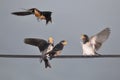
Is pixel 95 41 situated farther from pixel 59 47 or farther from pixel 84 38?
pixel 59 47

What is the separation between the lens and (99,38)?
8102 millimetres

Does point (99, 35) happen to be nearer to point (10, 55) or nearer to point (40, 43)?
point (40, 43)

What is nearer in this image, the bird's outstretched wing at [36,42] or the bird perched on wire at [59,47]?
the bird perched on wire at [59,47]

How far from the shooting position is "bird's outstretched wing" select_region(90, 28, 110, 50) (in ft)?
26.1

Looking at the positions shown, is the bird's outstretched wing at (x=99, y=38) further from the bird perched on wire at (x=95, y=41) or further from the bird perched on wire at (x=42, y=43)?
the bird perched on wire at (x=42, y=43)

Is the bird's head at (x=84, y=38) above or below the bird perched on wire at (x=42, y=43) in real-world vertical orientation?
below

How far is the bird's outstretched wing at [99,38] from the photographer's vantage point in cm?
795

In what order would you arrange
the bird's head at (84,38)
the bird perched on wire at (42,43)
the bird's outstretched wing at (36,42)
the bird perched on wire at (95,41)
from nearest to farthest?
the bird perched on wire at (42,43) < the bird's outstretched wing at (36,42) < the bird perched on wire at (95,41) < the bird's head at (84,38)

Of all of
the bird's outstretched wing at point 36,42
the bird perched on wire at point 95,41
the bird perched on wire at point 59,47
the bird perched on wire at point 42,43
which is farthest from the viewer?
the bird perched on wire at point 95,41

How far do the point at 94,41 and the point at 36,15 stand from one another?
4.65ft

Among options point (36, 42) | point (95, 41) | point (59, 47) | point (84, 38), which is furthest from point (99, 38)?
point (36, 42)

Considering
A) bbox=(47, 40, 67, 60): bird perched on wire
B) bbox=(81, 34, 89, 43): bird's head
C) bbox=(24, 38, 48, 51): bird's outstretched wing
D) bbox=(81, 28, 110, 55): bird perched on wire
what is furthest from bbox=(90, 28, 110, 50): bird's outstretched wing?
bbox=(24, 38, 48, 51): bird's outstretched wing

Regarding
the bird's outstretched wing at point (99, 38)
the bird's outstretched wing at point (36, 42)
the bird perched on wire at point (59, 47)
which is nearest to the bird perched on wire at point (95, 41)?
the bird's outstretched wing at point (99, 38)

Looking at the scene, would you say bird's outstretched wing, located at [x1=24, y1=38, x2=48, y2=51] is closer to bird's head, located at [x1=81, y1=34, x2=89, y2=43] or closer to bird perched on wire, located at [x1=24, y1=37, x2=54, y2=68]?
bird perched on wire, located at [x1=24, y1=37, x2=54, y2=68]
